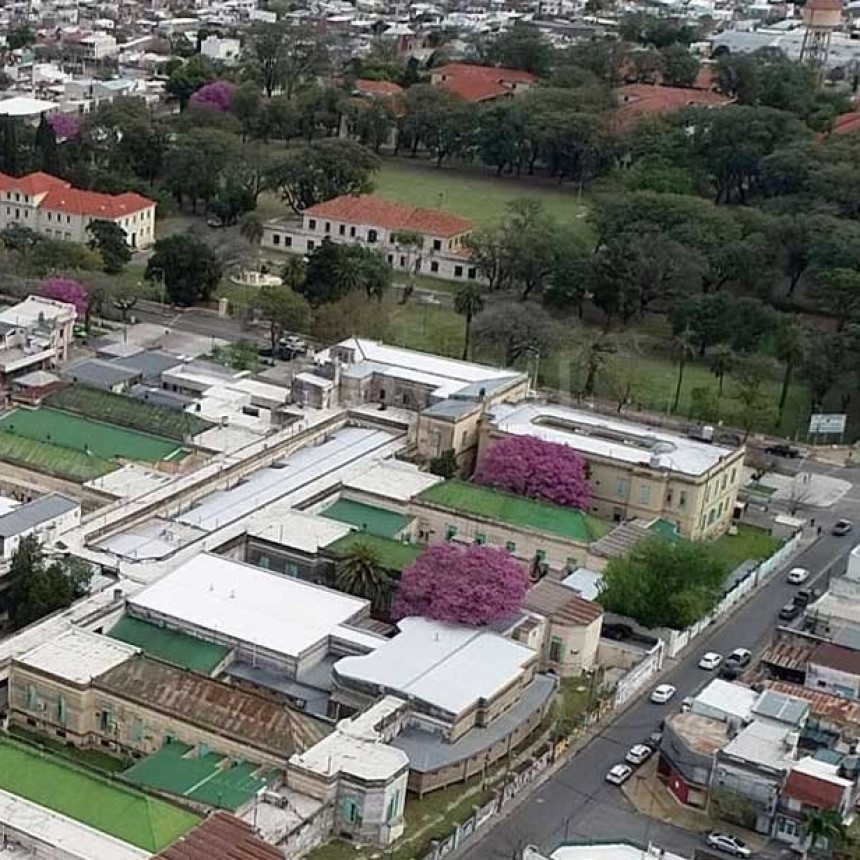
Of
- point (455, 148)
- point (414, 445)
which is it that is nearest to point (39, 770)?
point (414, 445)

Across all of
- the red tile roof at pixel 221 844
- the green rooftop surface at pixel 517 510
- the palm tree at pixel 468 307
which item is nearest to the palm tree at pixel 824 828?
the red tile roof at pixel 221 844

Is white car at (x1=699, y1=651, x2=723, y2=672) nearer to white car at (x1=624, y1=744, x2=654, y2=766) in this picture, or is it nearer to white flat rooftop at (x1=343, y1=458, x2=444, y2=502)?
white car at (x1=624, y1=744, x2=654, y2=766)

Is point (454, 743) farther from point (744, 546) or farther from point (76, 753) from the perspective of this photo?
point (744, 546)

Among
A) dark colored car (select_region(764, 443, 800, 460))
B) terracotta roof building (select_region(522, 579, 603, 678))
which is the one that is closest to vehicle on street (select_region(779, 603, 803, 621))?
terracotta roof building (select_region(522, 579, 603, 678))

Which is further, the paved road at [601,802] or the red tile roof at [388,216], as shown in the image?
the red tile roof at [388,216]

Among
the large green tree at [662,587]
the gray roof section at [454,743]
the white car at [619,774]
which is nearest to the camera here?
the gray roof section at [454,743]

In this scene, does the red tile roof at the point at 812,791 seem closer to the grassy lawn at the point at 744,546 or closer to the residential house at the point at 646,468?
the grassy lawn at the point at 744,546

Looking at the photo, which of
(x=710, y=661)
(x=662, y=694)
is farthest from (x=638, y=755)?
(x=710, y=661)

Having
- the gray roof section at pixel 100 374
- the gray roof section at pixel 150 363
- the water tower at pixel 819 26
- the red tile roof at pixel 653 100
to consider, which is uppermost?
the water tower at pixel 819 26
